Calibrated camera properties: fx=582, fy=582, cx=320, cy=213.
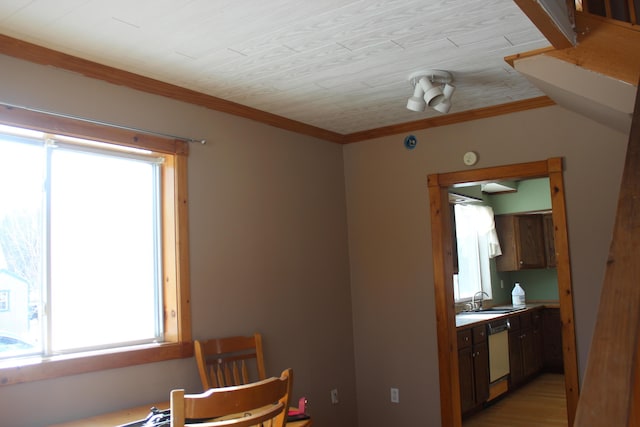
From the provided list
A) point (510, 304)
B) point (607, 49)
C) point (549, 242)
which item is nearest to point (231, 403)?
point (607, 49)

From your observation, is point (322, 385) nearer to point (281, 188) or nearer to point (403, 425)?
point (403, 425)

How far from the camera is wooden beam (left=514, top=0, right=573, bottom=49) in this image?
212 centimetres

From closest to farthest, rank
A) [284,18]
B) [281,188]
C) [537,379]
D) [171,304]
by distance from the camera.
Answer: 1. [284,18]
2. [171,304]
3. [281,188]
4. [537,379]

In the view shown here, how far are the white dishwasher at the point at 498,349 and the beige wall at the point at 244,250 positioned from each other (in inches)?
72.5

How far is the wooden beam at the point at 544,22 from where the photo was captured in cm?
212

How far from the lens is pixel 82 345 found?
2918 mm

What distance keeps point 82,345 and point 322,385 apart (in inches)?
74.0

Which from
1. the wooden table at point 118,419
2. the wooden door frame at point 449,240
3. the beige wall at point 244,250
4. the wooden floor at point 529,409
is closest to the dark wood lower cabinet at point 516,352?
the wooden floor at point 529,409

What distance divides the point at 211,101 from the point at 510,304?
5.51 metres

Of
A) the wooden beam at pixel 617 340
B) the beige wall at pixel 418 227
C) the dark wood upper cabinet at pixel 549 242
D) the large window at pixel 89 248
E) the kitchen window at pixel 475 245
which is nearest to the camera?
the wooden beam at pixel 617 340

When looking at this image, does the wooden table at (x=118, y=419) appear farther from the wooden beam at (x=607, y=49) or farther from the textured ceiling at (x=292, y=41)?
the wooden beam at (x=607, y=49)

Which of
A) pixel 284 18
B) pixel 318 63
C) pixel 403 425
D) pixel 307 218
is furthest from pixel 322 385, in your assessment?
pixel 284 18

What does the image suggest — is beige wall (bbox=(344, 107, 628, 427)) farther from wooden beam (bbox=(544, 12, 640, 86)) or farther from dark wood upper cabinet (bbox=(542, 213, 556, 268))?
dark wood upper cabinet (bbox=(542, 213, 556, 268))

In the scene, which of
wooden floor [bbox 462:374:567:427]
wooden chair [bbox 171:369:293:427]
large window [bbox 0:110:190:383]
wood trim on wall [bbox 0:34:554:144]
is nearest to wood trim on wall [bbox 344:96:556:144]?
wood trim on wall [bbox 0:34:554:144]
